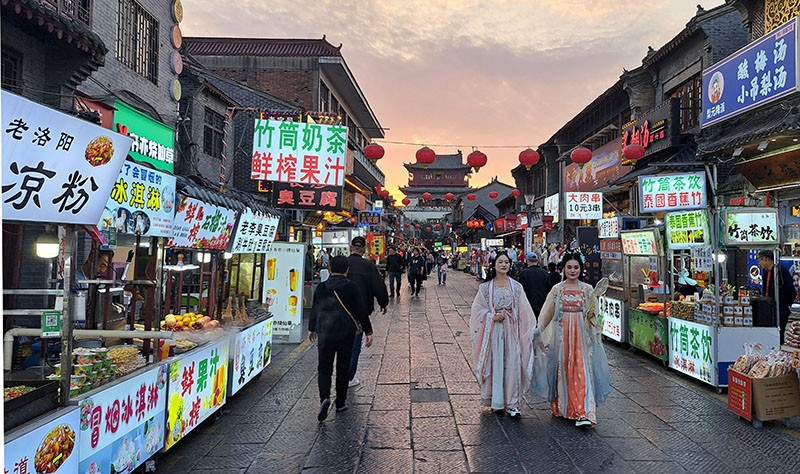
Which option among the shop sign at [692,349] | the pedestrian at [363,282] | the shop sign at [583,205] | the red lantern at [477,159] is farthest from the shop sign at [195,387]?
the shop sign at [583,205]

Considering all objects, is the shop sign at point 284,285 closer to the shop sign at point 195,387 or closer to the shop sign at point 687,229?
the shop sign at point 195,387

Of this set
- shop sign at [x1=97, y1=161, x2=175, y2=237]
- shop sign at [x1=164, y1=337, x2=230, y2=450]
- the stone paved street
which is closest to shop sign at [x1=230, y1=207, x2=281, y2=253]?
shop sign at [x1=164, y1=337, x2=230, y2=450]

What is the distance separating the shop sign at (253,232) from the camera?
718 centimetres

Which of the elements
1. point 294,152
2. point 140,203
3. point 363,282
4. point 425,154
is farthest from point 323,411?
point 425,154

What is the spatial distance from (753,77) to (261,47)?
72.7 ft

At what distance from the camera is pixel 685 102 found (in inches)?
619

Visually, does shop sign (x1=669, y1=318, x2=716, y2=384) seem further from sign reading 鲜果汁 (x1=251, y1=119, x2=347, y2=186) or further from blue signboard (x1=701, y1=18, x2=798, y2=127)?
sign reading 鲜果汁 (x1=251, y1=119, x2=347, y2=186)

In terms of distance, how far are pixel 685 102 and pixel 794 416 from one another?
1241 centimetres

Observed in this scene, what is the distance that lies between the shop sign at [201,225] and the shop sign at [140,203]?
471mm

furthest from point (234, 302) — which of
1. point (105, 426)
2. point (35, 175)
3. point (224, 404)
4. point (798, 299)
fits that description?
point (798, 299)

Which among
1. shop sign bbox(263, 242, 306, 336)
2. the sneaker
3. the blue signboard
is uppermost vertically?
the blue signboard

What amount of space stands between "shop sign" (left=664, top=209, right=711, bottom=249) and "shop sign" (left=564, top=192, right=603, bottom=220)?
892cm

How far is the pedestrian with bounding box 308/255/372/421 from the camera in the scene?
5961 millimetres

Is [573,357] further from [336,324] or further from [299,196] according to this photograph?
[299,196]
